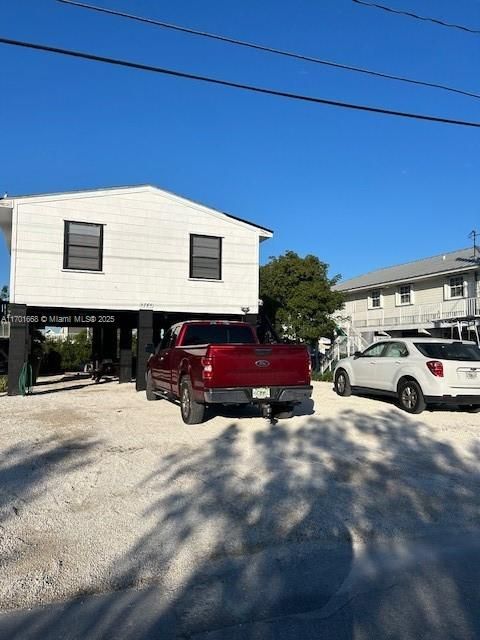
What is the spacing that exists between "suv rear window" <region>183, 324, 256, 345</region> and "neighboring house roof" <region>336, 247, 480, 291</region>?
1920cm

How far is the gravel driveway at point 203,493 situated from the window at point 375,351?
293 cm

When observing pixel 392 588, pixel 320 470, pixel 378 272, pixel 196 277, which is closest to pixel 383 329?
pixel 378 272

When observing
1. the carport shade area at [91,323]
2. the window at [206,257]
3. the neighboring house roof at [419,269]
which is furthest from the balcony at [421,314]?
the window at [206,257]

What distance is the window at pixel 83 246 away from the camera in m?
16.1

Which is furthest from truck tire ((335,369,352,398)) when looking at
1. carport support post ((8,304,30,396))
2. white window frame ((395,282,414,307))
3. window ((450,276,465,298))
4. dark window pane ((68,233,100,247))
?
white window frame ((395,282,414,307))

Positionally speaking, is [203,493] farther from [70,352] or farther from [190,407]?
[70,352]

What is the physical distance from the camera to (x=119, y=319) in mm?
18844

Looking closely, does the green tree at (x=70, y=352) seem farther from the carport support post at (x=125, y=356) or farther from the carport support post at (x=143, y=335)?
the carport support post at (x=143, y=335)

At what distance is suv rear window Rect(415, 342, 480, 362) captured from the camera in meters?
11.5

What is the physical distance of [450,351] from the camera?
458 inches

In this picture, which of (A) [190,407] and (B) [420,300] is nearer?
(A) [190,407]

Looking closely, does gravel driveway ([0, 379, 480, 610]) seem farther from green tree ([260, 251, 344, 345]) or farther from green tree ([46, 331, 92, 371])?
green tree ([46, 331, 92, 371])

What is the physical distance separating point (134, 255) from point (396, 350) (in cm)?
834

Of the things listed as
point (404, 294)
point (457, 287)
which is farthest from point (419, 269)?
point (457, 287)
